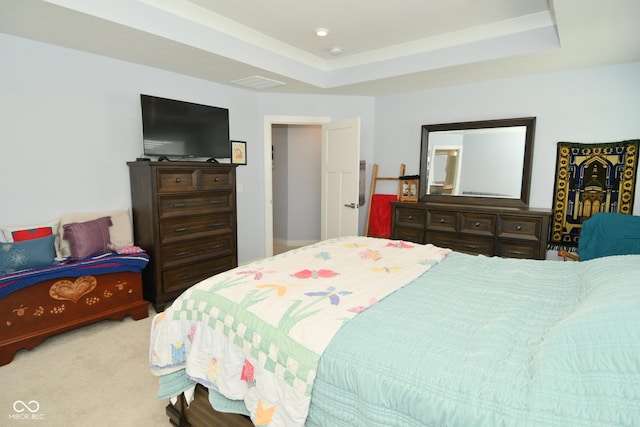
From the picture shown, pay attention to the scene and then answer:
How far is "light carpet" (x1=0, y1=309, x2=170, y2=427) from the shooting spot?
1951mm

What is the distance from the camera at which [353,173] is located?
14.2ft

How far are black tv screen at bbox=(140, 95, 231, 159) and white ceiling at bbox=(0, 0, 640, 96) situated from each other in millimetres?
396

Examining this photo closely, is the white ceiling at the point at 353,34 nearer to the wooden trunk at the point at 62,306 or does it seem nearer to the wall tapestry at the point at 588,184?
the wall tapestry at the point at 588,184

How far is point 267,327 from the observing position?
138cm

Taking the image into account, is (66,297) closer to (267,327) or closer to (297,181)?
(267,327)

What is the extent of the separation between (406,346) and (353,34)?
3.05 meters

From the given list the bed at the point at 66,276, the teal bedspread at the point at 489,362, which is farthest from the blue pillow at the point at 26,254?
the teal bedspread at the point at 489,362

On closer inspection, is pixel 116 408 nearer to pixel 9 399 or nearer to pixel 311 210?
pixel 9 399

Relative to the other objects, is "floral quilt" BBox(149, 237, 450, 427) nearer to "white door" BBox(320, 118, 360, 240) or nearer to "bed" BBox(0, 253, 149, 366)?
"bed" BBox(0, 253, 149, 366)

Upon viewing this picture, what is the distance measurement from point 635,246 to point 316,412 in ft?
9.46

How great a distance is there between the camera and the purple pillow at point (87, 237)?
2.92 m

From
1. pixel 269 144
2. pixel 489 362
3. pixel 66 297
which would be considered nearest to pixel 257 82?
pixel 269 144

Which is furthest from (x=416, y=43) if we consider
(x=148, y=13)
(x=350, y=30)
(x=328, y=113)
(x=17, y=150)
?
(x=17, y=150)

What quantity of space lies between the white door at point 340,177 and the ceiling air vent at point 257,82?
2.88 ft
